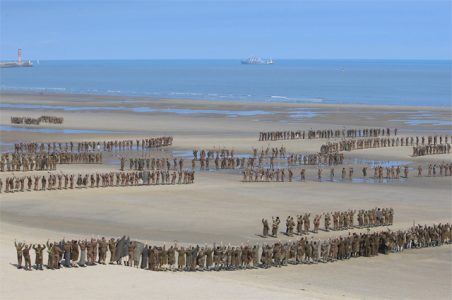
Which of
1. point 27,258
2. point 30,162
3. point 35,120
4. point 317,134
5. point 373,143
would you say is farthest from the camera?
point 35,120

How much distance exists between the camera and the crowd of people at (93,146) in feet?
208

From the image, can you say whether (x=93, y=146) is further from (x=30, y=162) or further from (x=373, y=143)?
(x=373, y=143)

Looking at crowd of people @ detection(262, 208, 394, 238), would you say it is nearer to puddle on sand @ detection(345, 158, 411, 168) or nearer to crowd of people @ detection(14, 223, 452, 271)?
crowd of people @ detection(14, 223, 452, 271)

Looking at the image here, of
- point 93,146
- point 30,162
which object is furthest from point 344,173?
point 93,146

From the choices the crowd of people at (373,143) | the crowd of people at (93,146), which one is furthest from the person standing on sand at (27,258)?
the crowd of people at (373,143)

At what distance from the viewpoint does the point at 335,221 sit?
1489 inches

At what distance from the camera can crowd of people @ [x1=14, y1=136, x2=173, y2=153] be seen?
63469mm

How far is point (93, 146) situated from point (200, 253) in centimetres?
3718

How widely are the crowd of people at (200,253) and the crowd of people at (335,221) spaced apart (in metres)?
2.74

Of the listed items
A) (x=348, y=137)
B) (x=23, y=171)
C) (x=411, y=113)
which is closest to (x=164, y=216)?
(x=23, y=171)

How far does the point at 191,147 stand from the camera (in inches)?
2724

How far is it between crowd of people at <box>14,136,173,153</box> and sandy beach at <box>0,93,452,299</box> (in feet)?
5.71

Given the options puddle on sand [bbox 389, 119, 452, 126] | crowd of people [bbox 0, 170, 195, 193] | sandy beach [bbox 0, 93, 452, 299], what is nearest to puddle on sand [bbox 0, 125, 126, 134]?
sandy beach [bbox 0, 93, 452, 299]

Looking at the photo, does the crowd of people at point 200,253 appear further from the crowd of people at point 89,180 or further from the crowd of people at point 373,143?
the crowd of people at point 373,143
